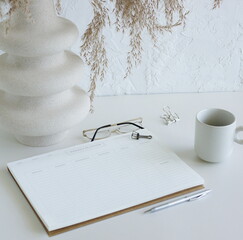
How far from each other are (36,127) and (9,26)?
19cm

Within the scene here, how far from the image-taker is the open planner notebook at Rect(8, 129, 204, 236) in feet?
2.57

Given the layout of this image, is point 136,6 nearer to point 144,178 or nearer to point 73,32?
point 73,32

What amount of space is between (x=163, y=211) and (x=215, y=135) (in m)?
0.18

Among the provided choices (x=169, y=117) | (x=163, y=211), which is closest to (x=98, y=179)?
(x=163, y=211)

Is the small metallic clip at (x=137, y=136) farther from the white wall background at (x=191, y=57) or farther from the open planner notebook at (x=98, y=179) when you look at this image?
the white wall background at (x=191, y=57)

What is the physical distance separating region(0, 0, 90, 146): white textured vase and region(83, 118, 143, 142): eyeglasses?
3.0 inches

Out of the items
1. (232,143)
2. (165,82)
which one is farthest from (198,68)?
(232,143)

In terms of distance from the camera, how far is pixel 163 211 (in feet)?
2.63

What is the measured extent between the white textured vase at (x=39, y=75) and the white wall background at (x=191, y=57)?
26 cm

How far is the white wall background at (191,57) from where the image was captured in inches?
46.1

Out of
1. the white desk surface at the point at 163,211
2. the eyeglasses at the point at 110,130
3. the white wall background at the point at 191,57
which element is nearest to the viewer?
the white desk surface at the point at 163,211

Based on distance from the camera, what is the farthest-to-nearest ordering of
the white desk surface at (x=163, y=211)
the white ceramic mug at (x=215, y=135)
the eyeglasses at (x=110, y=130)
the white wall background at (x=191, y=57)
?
the white wall background at (x=191, y=57)
the eyeglasses at (x=110, y=130)
the white ceramic mug at (x=215, y=135)
the white desk surface at (x=163, y=211)

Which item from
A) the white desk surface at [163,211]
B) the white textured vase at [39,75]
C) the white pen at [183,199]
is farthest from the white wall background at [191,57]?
the white pen at [183,199]

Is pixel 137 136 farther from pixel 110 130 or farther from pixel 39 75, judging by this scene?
pixel 39 75
